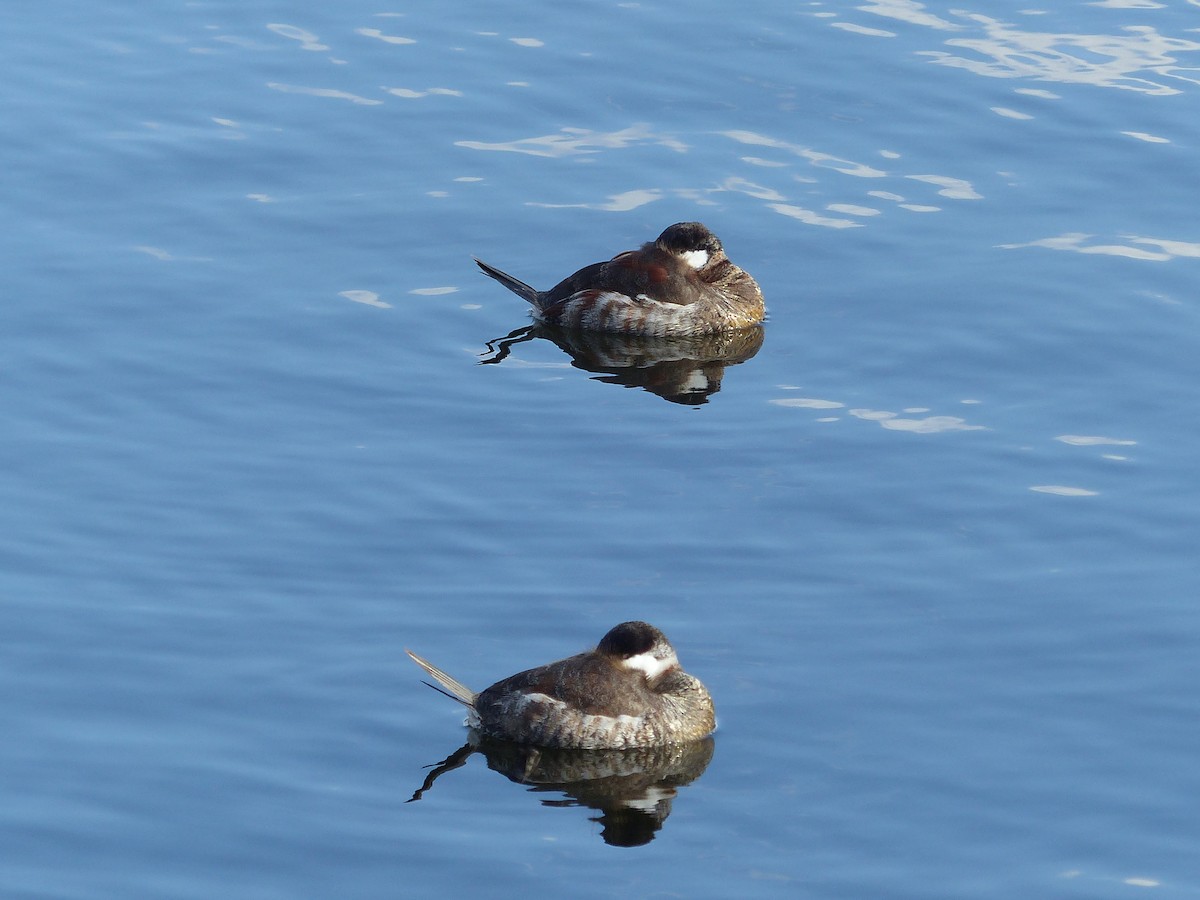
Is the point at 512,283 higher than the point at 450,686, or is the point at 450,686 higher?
the point at 512,283

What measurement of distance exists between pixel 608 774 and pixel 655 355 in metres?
7.54

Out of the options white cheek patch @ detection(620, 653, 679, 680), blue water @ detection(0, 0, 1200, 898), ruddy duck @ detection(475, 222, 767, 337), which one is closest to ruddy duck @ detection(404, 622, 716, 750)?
white cheek patch @ detection(620, 653, 679, 680)

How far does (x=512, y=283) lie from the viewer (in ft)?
65.9

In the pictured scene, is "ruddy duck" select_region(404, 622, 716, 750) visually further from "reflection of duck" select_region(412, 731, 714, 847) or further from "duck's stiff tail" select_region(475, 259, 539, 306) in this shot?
"duck's stiff tail" select_region(475, 259, 539, 306)

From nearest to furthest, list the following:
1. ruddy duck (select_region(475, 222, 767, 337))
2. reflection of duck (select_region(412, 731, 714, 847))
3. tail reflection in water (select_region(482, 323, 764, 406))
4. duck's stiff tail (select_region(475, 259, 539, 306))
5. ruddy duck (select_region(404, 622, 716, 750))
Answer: reflection of duck (select_region(412, 731, 714, 847))
ruddy duck (select_region(404, 622, 716, 750))
tail reflection in water (select_region(482, 323, 764, 406))
ruddy duck (select_region(475, 222, 767, 337))
duck's stiff tail (select_region(475, 259, 539, 306))

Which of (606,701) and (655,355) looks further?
(655,355)

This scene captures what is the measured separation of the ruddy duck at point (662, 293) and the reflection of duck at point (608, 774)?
7521 mm

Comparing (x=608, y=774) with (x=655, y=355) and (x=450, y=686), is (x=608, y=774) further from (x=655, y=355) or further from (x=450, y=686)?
(x=655, y=355)

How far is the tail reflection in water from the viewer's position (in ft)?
61.5

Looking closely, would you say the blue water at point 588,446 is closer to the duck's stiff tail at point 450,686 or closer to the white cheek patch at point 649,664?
the duck's stiff tail at point 450,686

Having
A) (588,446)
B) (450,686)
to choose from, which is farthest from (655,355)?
(450,686)

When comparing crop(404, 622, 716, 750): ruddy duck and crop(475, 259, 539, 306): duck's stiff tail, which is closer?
crop(404, 622, 716, 750): ruddy duck

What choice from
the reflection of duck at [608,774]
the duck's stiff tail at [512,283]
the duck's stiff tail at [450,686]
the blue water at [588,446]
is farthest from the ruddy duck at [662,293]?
the reflection of duck at [608,774]

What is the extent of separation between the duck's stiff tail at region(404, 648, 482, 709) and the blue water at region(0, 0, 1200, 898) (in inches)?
3.8
